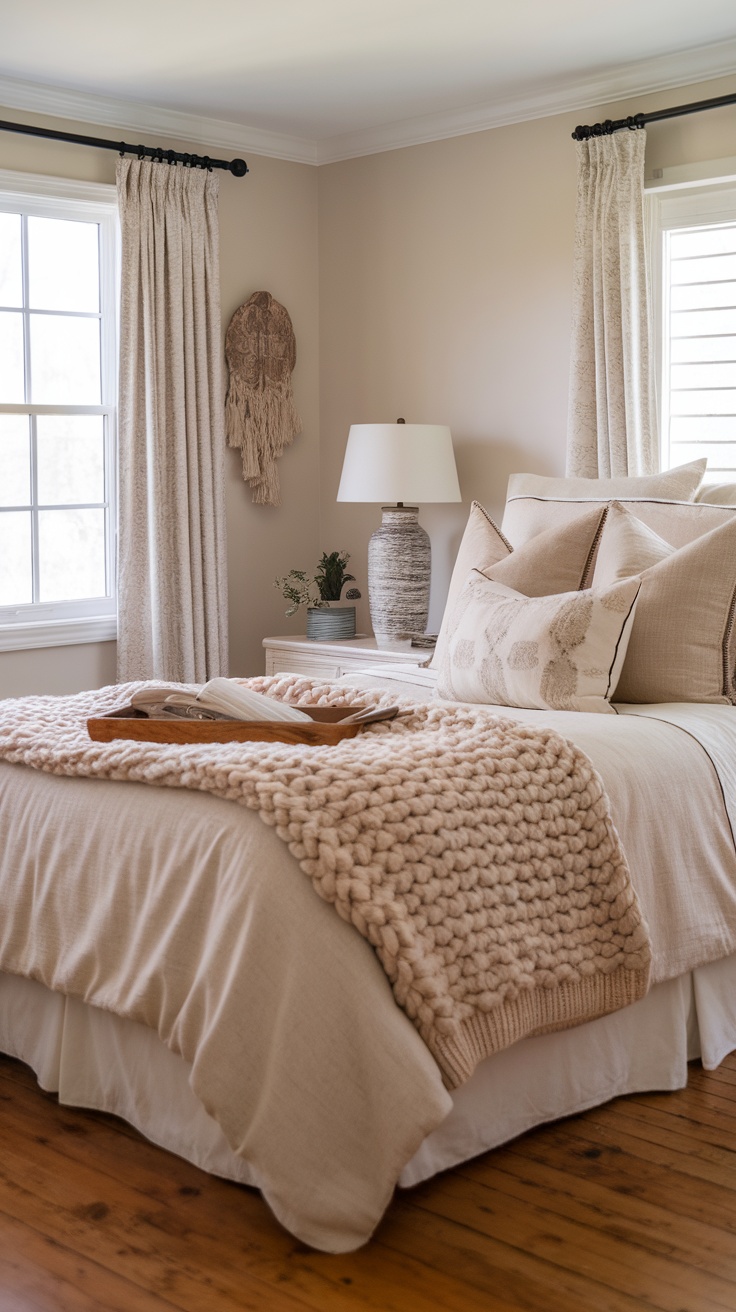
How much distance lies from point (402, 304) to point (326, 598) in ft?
3.86

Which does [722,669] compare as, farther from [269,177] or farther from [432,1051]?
[269,177]

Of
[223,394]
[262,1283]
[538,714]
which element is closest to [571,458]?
[223,394]

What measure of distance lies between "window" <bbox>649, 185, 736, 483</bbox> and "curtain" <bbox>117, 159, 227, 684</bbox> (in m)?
1.65

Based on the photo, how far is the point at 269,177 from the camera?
5094 mm

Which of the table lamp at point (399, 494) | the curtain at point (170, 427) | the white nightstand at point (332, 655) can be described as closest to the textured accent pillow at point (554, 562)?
the white nightstand at point (332, 655)

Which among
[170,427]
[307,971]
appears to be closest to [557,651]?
[307,971]

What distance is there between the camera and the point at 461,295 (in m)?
4.78

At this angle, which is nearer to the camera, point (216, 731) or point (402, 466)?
point (216, 731)

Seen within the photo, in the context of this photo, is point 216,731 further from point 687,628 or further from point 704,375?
point 704,375

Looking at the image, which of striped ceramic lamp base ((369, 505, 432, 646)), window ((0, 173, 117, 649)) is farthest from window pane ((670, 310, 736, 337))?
window ((0, 173, 117, 649))

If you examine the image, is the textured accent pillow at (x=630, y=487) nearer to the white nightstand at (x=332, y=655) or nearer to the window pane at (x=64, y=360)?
the white nightstand at (x=332, y=655)

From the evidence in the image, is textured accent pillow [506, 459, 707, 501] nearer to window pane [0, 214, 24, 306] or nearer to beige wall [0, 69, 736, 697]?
beige wall [0, 69, 736, 697]

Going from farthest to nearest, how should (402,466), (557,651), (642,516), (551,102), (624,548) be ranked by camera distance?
(402,466) → (551,102) → (642,516) → (624,548) → (557,651)

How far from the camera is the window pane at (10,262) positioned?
4387 mm
